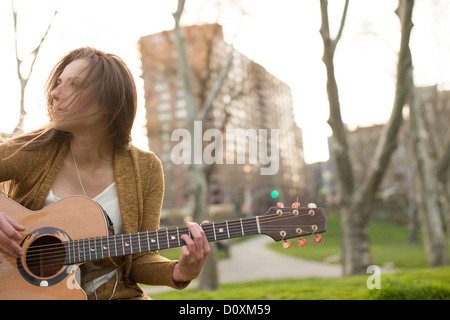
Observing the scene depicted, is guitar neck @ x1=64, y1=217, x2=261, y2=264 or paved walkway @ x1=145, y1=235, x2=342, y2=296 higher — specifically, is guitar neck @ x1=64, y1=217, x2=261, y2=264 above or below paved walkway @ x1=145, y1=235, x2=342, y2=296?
above

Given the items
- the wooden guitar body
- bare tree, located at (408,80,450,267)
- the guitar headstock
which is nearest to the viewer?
the wooden guitar body

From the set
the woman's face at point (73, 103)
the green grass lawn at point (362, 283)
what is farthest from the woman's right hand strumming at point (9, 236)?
the green grass lawn at point (362, 283)

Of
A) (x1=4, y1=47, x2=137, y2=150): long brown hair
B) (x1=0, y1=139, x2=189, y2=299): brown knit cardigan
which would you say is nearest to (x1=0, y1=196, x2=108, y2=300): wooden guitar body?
(x1=0, y1=139, x2=189, y2=299): brown knit cardigan

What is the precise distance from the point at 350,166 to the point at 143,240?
599 cm

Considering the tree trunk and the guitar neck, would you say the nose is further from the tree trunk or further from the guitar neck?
the tree trunk

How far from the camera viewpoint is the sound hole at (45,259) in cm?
207

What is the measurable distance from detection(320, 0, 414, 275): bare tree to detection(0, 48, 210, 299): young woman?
17.3 ft

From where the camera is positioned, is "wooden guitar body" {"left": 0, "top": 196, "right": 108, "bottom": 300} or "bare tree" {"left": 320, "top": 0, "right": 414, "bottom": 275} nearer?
"wooden guitar body" {"left": 0, "top": 196, "right": 108, "bottom": 300}

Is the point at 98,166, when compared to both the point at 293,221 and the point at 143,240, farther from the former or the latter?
the point at 293,221

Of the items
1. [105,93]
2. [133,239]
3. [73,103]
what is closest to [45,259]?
[133,239]

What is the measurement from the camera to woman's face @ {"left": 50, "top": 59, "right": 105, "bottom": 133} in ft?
7.32

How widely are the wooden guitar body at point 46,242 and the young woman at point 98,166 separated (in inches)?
2.4
